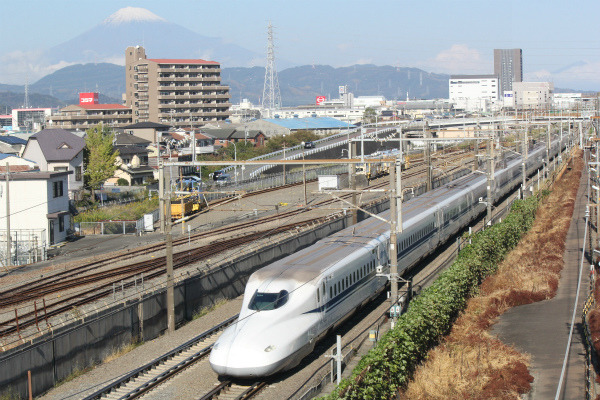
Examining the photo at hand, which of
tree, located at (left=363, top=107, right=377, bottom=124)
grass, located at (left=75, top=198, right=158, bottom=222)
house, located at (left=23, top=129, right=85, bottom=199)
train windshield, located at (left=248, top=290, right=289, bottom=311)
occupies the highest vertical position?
tree, located at (left=363, top=107, right=377, bottom=124)

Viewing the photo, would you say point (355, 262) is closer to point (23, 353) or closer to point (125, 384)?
point (125, 384)

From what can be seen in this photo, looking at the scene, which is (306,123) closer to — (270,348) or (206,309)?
(206,309)

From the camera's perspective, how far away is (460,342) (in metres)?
18.8

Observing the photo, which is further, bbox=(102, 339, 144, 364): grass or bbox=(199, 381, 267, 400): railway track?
bbox=(102, 339, 144, 364): grass

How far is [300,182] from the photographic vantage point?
58750 mm

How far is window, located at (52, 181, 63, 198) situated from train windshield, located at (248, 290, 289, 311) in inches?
973

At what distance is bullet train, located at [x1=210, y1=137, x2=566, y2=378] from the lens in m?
15.6

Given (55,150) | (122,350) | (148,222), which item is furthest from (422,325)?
(55,150)

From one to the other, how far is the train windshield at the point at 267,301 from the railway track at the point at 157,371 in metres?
2.36

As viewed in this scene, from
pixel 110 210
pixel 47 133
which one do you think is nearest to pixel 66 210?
pixel 110 210

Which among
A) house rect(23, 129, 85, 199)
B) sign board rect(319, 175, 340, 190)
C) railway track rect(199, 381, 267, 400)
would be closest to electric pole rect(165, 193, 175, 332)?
railway track rect(199, 381, 267, 400)

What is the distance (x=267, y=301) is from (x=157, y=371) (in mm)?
3283

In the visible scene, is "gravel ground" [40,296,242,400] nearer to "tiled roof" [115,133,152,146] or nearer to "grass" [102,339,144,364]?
"grass" [102,339,144,364]

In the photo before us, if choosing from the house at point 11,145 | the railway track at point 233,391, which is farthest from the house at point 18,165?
the railway track at point 233,391
